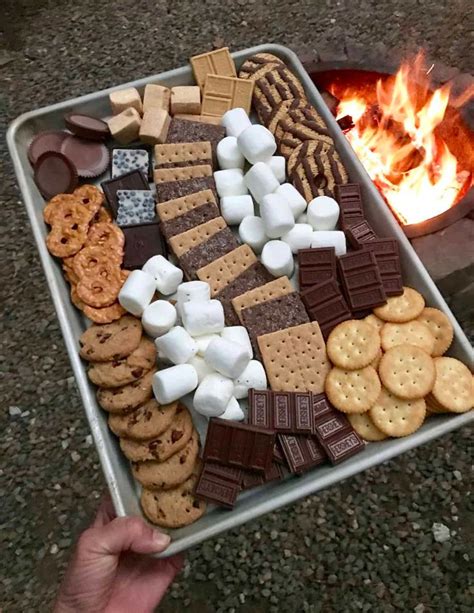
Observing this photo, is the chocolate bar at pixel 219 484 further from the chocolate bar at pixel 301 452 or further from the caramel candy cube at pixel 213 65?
the caramel candy cube at pixel 213 65

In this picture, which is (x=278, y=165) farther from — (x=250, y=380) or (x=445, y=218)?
(x=250, y=380)

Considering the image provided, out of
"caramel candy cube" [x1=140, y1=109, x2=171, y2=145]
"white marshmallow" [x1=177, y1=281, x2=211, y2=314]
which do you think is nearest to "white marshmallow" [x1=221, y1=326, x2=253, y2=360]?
"white marshmallow" [x1=177, y1=281, x2=211, y2=314]

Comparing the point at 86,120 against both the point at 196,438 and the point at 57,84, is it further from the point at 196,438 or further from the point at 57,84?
the point at 57,84

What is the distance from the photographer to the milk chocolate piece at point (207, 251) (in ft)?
6.57

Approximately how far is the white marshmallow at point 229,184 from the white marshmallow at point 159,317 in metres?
0.47

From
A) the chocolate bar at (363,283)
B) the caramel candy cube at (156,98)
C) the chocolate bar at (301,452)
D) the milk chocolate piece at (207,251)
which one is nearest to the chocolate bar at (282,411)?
the chocolate bar at (301,452)

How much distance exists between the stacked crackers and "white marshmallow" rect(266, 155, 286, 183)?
72 cm

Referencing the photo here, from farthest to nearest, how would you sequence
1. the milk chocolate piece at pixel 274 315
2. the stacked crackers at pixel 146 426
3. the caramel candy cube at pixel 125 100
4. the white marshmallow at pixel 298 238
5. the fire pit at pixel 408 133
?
the fire pit at pixel 408 133, the caramel candy cube at pixel 125 100, the white marshmallow at pixel 298 238, the milk chocolate piece at pixel 274 315, the stacked crackers at pixel 146 426

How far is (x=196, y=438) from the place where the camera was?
Answer: 70.4 inches

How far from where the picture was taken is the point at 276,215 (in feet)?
6.41

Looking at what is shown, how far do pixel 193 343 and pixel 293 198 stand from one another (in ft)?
1.92

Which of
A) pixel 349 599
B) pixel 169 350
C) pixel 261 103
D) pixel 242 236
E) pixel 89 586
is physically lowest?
pixel 349 599

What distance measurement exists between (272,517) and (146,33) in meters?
2.80

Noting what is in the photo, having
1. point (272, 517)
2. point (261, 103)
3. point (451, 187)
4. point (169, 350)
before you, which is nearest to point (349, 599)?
point (272, 517)
